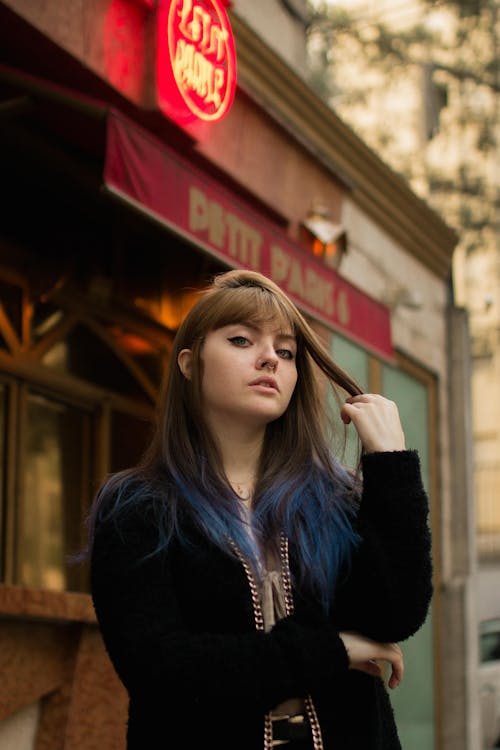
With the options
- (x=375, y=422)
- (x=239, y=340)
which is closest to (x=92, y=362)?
(x=239, y=340)

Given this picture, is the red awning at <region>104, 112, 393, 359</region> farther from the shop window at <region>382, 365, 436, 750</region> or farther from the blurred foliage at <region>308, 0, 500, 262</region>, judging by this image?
the blurred foliage at <region>308, 0, 500, 262</region>

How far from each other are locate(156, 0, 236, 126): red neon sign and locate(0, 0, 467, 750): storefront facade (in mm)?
12

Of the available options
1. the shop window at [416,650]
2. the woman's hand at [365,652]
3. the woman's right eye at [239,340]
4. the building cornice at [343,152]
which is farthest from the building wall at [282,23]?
the woman's hand at [365,652]

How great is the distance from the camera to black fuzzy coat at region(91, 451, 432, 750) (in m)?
2.08

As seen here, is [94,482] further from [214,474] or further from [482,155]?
[482,155]

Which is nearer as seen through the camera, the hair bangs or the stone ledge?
the hair bangs

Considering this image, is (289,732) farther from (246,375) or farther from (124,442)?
(124,442)

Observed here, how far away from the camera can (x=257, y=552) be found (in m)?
2.30

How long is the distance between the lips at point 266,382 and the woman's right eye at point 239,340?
0.09 meters

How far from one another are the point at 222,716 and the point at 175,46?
4592 millimetres

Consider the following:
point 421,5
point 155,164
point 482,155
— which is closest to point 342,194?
point 155,164

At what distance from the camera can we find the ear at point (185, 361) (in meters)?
2.52

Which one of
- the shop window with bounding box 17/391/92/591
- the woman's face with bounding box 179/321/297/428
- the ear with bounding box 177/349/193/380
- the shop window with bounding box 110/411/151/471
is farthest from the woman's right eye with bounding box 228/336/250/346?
the shop window with bounding box 110/411/151/471

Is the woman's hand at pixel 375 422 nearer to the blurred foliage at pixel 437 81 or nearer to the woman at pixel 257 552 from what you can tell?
the woman at pixel 257 552
